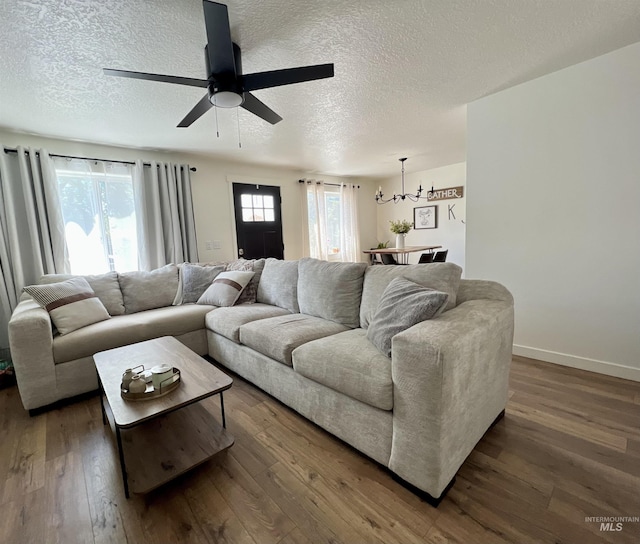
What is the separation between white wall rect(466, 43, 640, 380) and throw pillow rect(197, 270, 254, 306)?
244 centimetres

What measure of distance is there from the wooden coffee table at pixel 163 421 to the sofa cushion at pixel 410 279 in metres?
1.06

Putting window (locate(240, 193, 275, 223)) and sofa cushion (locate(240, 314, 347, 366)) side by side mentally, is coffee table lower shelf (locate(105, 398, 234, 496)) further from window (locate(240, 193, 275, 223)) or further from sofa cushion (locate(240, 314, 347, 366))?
window (locate(240, 193, 275, 223))

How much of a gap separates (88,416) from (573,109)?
14.1ft

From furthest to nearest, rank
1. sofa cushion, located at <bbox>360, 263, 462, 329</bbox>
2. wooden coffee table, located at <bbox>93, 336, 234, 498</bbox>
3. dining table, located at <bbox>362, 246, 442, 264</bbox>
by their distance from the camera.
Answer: dining table, located at <bbox>362, 246, 442, 264</bbox> → sofa cushion, located at <bbox>360, 263, 462, 329</bbox> → wooden coffee table, located at <bbox>93, 336, 234, 498</bbox>

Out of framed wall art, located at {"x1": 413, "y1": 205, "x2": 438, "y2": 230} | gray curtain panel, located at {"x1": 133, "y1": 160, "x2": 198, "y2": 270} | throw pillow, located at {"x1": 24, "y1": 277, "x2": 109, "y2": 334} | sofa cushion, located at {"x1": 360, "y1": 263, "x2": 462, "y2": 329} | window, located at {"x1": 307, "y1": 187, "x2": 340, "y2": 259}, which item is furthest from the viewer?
framed wall art, located at {"x1": 413, "y1": 205, "x2": 438, "y2": 230}

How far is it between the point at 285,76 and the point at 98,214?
10.1ft

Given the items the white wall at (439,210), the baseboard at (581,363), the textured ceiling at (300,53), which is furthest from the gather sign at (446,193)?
the baseboard at (581,363)

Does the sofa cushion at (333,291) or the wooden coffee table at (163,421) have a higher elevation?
the sofa cushion at (333,291)

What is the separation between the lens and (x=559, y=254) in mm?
2453

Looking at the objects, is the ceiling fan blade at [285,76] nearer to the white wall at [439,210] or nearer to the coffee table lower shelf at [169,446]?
the coffee table lower shelf at [169,446]

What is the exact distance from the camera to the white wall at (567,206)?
215 centimetres

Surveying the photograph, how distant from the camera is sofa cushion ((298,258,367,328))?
2.24m

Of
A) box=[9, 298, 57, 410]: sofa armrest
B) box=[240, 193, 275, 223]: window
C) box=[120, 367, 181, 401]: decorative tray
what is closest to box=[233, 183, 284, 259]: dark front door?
box=[240, 193, 275, 223]: window

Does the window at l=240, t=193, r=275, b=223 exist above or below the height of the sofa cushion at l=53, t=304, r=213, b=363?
above
